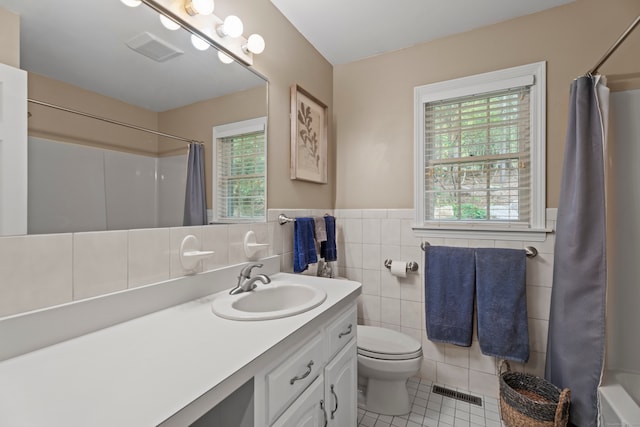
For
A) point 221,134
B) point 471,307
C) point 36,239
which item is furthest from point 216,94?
point 471,307

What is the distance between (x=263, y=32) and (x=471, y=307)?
207cm

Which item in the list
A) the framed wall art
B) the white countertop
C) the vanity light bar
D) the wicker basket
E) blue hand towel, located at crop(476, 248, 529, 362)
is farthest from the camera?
the framed wall art

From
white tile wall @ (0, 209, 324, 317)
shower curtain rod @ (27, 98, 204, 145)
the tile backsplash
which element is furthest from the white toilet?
shower curtain rod @ (27, 98, 204, 145)

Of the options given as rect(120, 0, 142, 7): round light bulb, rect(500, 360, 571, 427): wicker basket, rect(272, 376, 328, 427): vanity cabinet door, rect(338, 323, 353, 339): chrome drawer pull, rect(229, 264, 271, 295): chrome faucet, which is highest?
rect(120, 0, 142, 7): round light bulb

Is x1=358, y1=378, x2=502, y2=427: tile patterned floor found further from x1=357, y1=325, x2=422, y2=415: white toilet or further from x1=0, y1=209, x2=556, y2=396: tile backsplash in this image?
x1=0, y1=209, x2=556, y2=396: tile backsplash

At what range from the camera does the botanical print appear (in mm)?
1859

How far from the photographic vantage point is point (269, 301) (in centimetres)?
131

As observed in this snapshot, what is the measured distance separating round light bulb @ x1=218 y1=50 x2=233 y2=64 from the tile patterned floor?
205 cm

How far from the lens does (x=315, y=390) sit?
0.98m

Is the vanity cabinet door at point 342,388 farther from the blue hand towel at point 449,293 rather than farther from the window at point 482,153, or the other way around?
the window at point 482,153

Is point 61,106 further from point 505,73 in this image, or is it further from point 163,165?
point 505,73

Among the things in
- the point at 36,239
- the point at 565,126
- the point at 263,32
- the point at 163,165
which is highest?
the point at 263,32

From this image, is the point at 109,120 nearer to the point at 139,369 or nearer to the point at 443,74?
the point at 139,369

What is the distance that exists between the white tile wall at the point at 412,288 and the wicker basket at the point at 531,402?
0.17 meters
